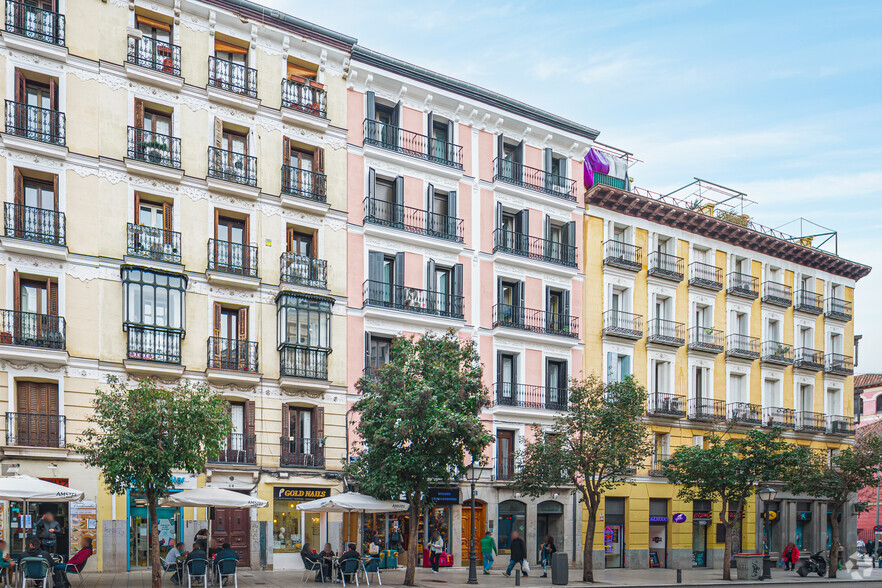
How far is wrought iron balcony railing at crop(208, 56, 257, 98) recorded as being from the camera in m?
30.4

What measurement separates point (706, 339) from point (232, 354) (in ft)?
84.7

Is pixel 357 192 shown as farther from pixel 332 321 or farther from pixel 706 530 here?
pixel 706 530

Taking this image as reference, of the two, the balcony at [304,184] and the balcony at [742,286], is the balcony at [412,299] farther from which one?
the balcony at [742,286]

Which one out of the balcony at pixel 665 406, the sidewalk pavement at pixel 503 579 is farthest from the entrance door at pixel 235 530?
the balcony at pixel 665 406

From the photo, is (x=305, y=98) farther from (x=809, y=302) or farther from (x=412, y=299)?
(x=809, y=302)

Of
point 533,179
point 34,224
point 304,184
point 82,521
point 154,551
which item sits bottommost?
point 82,521

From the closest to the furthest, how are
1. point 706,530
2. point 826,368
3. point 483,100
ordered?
point 483,100
point 706,530
point 826,368

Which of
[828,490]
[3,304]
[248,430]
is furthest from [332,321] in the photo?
[828,490]

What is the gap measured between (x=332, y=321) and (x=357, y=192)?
18.0ft

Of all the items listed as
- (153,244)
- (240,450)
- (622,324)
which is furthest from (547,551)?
(153,244)

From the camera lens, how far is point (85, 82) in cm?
2777

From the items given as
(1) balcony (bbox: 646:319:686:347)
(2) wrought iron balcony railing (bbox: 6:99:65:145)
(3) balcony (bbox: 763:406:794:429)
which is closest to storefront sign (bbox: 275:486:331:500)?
(2) wrought iron balcony railing (bbox: 6:99:65:145)

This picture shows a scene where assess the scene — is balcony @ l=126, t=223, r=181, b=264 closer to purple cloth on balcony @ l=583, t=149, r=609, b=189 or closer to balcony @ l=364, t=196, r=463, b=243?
balcony @ l=364, t=196, r=463, b=243

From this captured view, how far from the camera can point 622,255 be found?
135ft
